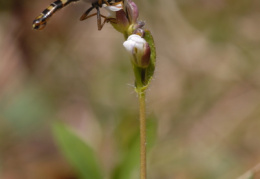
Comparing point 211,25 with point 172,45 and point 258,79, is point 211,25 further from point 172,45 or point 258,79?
point 258,79

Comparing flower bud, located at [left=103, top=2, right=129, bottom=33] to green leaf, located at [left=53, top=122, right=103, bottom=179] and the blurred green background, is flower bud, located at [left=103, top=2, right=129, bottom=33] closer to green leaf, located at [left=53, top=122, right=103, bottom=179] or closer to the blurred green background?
green leaf, located at [left=53, top=122, right=103, bottom=179]

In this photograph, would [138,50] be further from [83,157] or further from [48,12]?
[83,157]

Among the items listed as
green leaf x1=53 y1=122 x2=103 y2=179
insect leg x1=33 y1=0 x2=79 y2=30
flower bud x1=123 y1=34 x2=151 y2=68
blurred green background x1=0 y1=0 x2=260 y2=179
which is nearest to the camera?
flower bud x1=123 y1=34 x2=151 y2=68

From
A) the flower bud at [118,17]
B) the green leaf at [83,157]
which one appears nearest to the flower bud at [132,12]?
the flower bud at [118,17]

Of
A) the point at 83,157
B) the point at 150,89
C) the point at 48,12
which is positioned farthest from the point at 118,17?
the point at 150,89

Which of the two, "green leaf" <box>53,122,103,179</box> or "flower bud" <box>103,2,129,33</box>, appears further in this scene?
"green leaf" <box>53,122,103,179</box>

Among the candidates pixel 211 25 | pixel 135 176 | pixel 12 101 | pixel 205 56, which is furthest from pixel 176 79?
pixel 135 176

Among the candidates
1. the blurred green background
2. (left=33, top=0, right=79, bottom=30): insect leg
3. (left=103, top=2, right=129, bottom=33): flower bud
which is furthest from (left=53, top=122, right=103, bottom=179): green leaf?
the blurred green background
